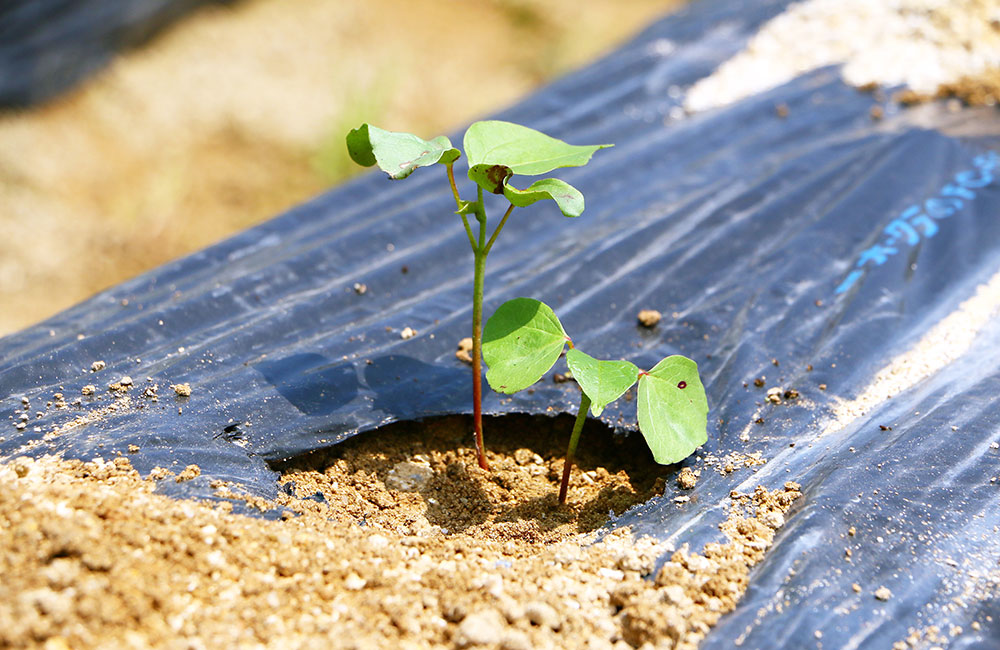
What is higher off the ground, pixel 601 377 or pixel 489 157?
pixel 489 157

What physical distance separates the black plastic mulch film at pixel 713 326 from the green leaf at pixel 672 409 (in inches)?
4.2

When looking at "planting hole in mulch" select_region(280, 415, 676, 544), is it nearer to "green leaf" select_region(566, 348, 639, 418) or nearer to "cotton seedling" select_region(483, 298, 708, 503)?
"cotton seedling" select_region(483, 298, 708, 503)

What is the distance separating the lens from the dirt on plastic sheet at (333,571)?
0.93 meters

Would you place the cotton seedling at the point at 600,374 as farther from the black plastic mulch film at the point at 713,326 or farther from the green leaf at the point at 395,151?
the green leaf at the point at 395,151

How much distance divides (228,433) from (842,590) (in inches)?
38.4

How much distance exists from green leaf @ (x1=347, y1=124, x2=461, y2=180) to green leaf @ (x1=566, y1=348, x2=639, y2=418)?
1.15 feet

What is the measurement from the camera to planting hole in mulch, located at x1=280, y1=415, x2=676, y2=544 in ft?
4.16

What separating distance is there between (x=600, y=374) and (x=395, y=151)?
0.44 metres

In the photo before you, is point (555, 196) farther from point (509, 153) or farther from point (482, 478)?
point (482, 478)

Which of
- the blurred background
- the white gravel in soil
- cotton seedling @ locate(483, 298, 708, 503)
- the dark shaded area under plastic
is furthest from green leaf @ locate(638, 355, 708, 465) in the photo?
the dark shaded area under plastic

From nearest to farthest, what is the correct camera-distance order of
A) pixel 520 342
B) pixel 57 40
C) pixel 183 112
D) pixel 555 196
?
1. pixel 555 196
2. pixel 520 342
3. pixel 57 40
4. pixel 183 112

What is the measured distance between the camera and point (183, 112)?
411 cm

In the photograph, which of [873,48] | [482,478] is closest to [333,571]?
[482,478]

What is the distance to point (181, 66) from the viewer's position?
423cm
